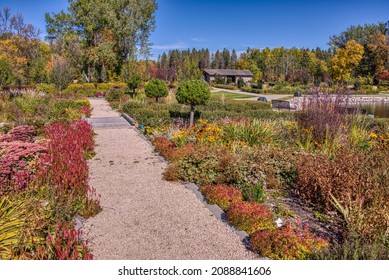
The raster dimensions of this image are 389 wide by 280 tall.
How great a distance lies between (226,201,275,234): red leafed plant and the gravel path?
182 millimetres

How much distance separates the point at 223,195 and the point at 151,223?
134 centimetres

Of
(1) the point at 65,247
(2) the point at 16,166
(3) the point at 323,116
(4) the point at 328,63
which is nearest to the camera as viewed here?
(1) the point at 65,247

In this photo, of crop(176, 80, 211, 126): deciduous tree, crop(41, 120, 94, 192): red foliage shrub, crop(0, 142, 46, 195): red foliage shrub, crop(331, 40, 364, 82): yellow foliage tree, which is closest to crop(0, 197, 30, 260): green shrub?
crop(0, 142, 46, 195): red foliage shrub

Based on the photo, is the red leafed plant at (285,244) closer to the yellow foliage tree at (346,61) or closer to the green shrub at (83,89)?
the green shrub at (83,89)

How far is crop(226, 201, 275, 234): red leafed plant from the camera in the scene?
4.44 m

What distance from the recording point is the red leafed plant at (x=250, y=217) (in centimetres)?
444

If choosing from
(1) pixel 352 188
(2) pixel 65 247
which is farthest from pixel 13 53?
(1) pixel 352 188

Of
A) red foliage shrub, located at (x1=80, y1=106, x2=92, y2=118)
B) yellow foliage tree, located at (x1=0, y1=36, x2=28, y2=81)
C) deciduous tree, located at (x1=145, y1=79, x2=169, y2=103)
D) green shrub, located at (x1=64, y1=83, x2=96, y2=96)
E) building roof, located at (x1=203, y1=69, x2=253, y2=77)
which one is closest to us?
red foliage shrub, located at (x1=80, y1=106, x2=92, y2=118)

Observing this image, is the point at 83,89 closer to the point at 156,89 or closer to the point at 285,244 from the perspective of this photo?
the point at 156,89

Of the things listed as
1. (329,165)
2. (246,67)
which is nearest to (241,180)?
(329,165)

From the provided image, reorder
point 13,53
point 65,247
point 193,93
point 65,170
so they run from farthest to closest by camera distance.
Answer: point 13,53 → point 193,93 → point 65,170 → point 65,247

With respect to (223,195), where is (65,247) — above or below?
above

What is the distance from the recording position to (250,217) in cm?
454

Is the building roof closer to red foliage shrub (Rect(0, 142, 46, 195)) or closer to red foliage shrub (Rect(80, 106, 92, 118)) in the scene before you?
red foliage shrub (Rect(80, 106, 92, 118))
